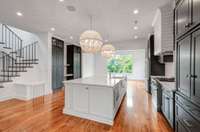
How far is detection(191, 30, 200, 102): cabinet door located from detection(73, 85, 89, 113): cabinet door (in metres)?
2.23

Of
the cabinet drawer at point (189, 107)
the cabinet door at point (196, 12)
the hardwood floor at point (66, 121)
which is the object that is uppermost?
the cabinet door at point (196, 12)

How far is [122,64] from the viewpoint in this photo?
39.2 feet

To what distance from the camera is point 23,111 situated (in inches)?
141

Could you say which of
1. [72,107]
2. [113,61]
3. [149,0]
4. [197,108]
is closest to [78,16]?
[149,0]

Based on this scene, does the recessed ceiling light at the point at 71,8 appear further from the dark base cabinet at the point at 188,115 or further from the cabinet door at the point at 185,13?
the dark base cabinet at the point at 188,115

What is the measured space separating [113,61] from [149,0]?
9.14 meters

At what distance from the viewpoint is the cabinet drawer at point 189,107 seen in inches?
56.3

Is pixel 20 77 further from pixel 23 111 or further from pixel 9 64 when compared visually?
pixel 23 111

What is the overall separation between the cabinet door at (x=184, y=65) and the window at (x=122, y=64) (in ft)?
31.9

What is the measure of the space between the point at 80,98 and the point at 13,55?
16.1 feet

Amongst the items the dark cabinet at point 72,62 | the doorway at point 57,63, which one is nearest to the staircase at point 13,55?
the doorway at point 57,63

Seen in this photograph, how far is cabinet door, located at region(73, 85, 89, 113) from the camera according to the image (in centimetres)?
314

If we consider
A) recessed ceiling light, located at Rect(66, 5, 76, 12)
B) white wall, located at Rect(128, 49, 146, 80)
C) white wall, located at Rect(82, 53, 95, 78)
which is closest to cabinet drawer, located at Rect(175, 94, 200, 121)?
recessed ceiling light, located at Rect(66, 5, 76, 12)

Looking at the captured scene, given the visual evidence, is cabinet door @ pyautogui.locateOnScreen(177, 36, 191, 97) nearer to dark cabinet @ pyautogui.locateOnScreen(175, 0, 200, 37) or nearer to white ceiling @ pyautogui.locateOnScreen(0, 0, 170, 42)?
dark cabinet @ pyautogui.locateOnScreen(175, 0, 200, 37)
